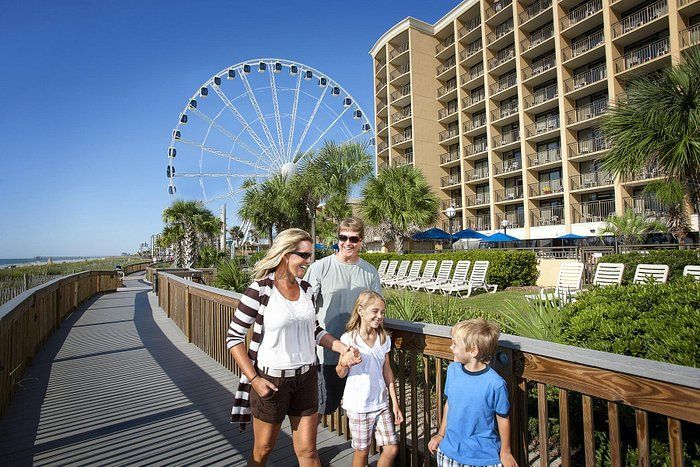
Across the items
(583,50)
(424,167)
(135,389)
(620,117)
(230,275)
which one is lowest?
(135,389)

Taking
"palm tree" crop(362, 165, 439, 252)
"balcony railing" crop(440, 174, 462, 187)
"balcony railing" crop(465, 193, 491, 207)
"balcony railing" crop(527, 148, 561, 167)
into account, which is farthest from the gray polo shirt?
"balcony railing" crop(440, 174, 462, 187)

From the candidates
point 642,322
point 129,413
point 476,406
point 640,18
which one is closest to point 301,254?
point 476,406

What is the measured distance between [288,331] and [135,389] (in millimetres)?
3446

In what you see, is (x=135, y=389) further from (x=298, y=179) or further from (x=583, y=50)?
(x=583, y=50)

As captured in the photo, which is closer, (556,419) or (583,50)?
(556,419)

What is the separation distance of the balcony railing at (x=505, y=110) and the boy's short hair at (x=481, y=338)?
32.4m

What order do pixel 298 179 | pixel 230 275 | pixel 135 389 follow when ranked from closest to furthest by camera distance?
1. pixel 135 389
2. pixel 230 275
3. pixel 298 179

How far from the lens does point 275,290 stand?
2232 millimetres

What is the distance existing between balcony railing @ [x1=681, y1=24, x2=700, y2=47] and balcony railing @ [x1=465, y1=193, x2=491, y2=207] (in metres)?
14.8

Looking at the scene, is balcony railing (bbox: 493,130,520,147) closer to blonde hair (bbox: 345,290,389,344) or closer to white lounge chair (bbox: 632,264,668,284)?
white lounge chair (bbox: 632,264,668,284)

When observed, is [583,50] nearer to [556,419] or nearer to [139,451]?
[556,419]

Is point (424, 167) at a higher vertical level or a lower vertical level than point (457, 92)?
lower

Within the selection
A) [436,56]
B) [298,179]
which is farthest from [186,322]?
[436,56]

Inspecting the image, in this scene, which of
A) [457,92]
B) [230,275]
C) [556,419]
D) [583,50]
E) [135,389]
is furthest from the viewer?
[457,92]
